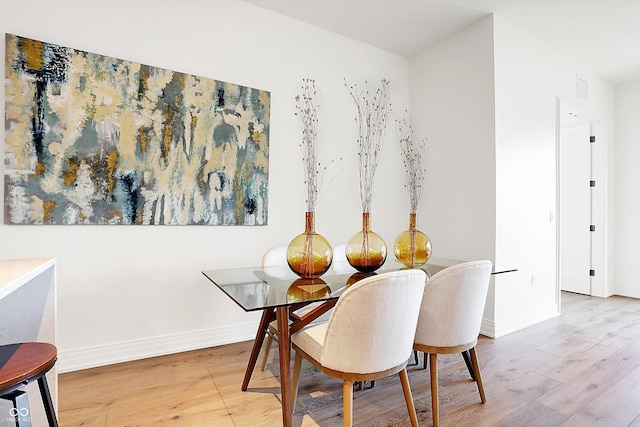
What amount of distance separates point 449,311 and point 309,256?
0.76m

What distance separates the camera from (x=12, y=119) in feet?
6.71

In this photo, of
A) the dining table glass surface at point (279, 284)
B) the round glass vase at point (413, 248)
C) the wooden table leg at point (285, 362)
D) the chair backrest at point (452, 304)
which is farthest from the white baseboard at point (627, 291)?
the wooden table leg at point (285, 362)

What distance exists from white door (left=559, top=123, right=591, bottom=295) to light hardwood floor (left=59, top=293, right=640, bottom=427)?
2.17 meters

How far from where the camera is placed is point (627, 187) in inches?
173

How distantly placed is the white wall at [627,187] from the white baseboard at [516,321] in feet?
5.63

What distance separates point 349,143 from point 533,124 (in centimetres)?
181

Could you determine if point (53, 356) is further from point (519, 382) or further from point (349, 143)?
point (349, 143)

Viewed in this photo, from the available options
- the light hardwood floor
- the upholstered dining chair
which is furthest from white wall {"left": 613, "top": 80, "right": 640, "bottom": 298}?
the upholstered dining chair

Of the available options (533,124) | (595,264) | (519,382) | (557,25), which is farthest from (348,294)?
(595,264)

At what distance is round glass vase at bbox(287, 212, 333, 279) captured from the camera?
1.83 meters

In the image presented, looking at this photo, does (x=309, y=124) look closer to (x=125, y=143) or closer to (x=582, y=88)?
(x=125, y=143)

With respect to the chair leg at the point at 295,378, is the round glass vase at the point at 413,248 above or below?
above

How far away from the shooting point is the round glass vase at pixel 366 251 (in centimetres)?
198

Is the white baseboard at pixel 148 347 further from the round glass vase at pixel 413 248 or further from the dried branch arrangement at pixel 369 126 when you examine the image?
the dried branch arrangement at pixel 369 126
